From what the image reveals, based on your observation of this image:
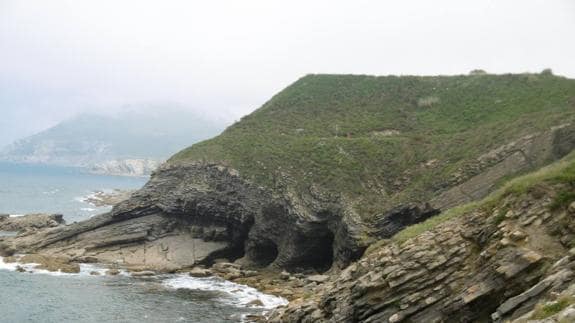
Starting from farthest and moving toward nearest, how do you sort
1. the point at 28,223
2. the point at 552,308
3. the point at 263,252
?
the point at 28,223
the point at 263,252
the point at 552,308

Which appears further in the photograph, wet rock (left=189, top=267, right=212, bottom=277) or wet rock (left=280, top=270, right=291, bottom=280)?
wet rock (left=189, top=267, right=212, bottom=277)

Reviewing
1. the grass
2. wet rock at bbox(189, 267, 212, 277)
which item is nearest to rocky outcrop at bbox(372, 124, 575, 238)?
wet rock at bbox(189, 267, 212, 277)

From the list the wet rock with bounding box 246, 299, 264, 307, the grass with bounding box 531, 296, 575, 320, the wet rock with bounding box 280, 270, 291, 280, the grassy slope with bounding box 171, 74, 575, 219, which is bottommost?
the wet rock with bounding box 246, 299, 264, 307

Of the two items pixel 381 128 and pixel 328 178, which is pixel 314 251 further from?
pixel 381 128

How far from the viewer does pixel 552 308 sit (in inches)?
659

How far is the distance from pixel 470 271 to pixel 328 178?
36.6 meters

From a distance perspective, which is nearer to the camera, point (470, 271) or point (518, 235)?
point (518, 235)

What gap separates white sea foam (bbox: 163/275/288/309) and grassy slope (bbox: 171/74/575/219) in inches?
578

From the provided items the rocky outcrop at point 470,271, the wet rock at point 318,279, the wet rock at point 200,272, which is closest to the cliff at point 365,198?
the rocky outcrop at point 470,271

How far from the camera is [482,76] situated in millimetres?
88812

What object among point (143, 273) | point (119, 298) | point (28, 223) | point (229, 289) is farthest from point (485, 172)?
point (28, 223)

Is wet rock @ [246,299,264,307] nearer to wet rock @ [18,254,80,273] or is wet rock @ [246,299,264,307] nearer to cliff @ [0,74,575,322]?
cliff @ [0,74,575,322]

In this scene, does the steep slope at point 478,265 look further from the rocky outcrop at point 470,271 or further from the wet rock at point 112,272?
the wet rock at point 112,272

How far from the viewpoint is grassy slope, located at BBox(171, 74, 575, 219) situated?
59.0 m
